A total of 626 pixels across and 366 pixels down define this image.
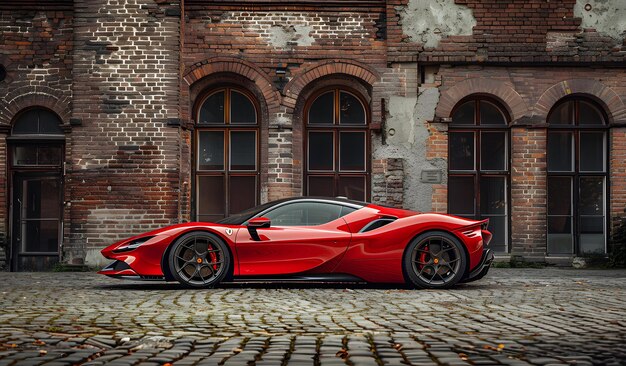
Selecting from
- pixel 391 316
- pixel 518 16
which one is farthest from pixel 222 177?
pixel 391 316

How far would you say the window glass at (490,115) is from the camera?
1631cm

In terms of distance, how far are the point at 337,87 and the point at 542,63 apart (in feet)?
11.9

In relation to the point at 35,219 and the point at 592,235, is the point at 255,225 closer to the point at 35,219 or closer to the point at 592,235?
the point at 35,219

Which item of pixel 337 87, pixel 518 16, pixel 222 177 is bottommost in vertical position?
pixel 222 177

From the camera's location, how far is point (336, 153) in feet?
53.6

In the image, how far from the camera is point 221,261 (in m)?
10.1

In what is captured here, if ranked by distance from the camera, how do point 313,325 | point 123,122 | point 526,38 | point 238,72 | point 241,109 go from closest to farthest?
point 313,325 → point 123,122 → point 238,72 → point 526,38 → point 241,109

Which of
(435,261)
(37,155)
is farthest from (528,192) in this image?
(37,155)

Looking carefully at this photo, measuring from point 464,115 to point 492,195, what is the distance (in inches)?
59.5

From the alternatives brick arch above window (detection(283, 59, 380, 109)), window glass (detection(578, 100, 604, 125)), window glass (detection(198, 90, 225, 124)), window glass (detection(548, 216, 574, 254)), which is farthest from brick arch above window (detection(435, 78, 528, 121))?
window glass (detection(198, 90, 225, 124))

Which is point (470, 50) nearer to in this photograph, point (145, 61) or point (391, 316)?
point (145, 61)

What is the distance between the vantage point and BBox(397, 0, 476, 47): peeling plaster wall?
16.0m

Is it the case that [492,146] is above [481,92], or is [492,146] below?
below

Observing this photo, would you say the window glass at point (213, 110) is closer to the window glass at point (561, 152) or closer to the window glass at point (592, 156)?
the window glass at point (561, 152)
